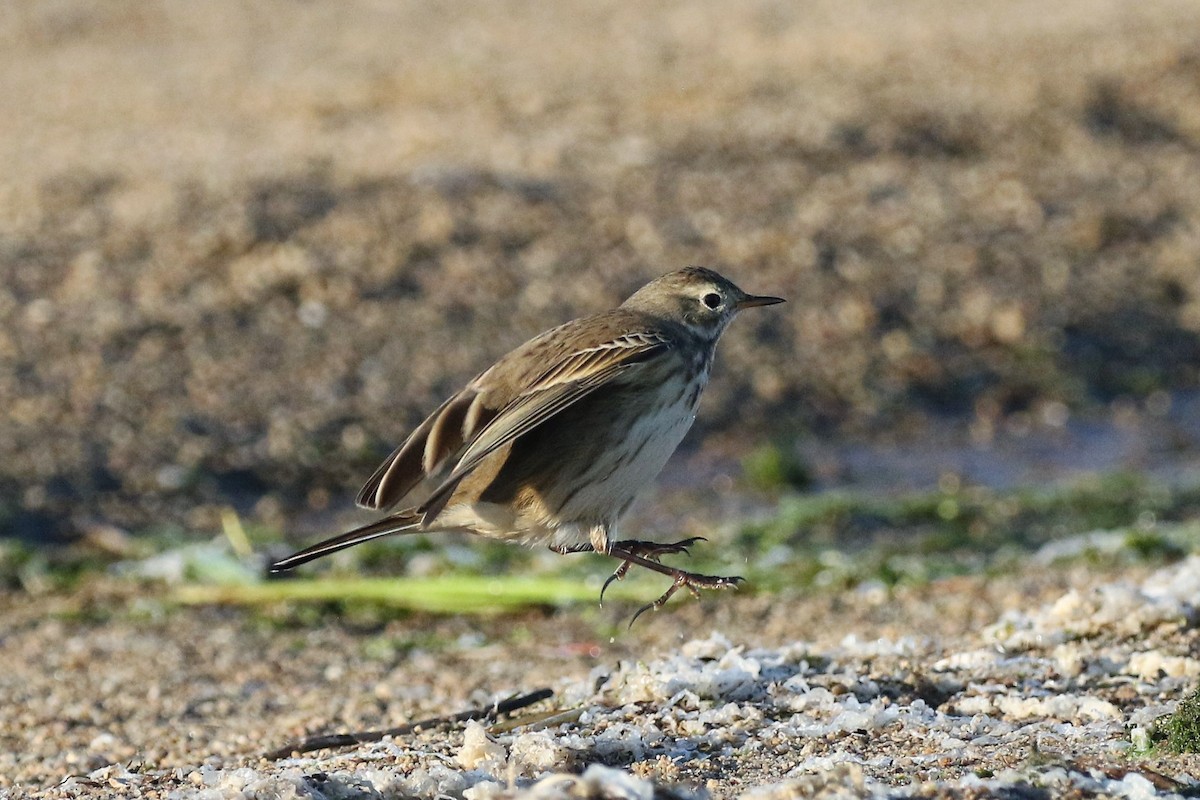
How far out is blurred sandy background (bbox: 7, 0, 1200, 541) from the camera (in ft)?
37.3

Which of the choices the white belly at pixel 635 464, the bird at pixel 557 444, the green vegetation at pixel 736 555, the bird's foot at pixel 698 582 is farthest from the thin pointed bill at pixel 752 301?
the green vegetation at pixel 736 555

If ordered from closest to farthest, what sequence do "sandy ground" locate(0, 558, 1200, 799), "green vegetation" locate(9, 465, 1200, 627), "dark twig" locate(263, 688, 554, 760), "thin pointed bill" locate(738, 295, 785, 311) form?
"sandy ground" locate(0, 558, 1200, 799), "dark twig" locate(263, 688, 554, 760), "thin pointed bill" locate(738, 295, 785, 311), "green vegetation" locate(9, 465, 1200, 627)

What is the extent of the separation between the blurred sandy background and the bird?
4.58 meters

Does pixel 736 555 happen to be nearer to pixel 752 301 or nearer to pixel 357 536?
pixel 752 301

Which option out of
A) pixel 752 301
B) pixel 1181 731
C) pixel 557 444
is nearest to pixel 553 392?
pixel 557 444

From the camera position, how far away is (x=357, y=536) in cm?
583

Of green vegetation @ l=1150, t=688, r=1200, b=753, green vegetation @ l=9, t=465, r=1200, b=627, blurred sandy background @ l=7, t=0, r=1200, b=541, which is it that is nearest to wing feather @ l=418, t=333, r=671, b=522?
green vegetation @ l=1150, t=688, r=1200, b=753

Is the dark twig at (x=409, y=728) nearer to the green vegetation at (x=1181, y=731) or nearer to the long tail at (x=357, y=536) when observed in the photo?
the long tail at (x=357, y=536)

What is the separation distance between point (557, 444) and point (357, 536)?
695 millimetres

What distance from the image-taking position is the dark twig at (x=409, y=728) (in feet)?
18.9

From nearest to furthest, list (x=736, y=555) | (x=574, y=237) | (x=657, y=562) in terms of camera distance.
Answer: (x=657, y=562) → (x=736, y=555) → (x=574, y=237)

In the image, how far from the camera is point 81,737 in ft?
21.5

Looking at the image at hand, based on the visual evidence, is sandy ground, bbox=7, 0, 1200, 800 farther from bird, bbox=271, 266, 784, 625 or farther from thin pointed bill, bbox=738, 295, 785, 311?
thin pointed bill, bbox=738, 295, 785, 311

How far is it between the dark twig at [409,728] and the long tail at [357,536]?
21.8 inches
